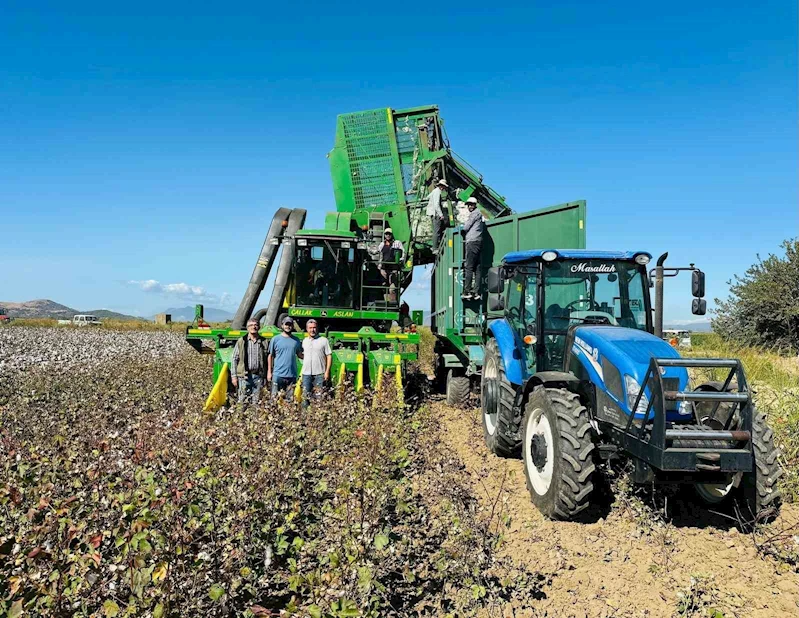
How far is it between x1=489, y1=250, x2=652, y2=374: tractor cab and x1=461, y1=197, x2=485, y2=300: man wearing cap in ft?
8.73

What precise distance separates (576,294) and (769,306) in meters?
16.0

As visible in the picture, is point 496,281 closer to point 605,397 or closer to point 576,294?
point 576,294

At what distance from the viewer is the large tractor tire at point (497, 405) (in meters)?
A: 5.91

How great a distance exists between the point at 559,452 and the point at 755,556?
52.3 inches

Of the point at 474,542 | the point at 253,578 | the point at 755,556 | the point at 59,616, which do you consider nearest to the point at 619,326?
the point at 755,556

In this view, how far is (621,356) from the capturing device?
14.4 feet

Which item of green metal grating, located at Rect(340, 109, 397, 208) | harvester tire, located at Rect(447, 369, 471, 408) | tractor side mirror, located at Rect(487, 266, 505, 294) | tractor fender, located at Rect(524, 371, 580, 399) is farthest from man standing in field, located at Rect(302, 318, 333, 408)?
green metal grating, located at Rect(340, 109, 397, 208)

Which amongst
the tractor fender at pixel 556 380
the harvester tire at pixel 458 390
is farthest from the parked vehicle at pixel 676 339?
the harvester tire at pixel 458 390

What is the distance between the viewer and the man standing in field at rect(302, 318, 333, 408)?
7940 millimetres

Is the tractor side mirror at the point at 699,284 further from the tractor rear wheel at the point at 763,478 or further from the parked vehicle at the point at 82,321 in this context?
the parked vehicle at the point at 82,321

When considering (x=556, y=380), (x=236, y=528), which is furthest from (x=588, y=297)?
(x=236, y=528)

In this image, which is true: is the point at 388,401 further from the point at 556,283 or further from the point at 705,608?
the point at 705,608

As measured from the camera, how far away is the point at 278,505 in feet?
12.5

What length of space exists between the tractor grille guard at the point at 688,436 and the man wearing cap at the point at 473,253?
14.3 ft
